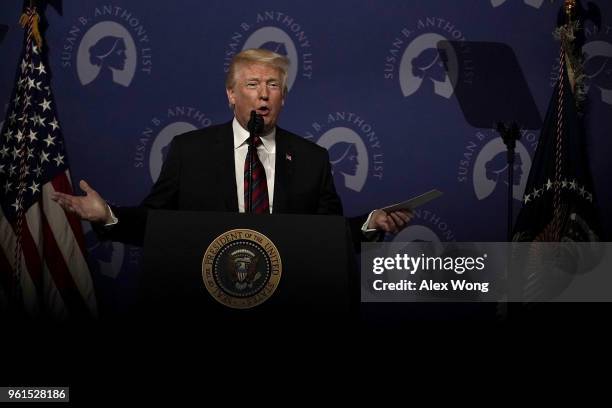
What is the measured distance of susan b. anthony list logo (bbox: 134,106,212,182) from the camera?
4059mm

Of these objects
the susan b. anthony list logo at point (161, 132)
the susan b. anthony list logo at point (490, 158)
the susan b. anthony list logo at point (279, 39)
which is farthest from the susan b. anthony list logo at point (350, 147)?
the susan b. anthony list logo at point (161, 132)

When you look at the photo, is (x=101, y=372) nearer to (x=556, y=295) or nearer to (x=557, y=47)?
(x=556, y=295)

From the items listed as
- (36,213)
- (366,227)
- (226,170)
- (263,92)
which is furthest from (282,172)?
(36,213)

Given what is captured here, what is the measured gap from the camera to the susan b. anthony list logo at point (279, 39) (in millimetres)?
4090

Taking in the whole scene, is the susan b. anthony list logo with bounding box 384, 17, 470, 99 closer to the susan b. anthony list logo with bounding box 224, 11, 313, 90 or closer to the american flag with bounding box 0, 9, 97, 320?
the susan b. anthony list logo with bounding box 224, 11, 313, 90

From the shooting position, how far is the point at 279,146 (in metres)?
2.93

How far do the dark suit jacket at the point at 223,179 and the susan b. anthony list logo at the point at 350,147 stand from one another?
1079 millimetres

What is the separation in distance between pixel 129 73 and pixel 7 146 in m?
0.82

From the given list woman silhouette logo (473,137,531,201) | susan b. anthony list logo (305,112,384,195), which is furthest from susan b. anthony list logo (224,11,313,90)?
woman silhouette logo (473,137,531,201)

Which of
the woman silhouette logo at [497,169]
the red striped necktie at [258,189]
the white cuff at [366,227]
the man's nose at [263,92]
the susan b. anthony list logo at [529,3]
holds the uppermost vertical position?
the susan b. anthony list logo at [529,3]

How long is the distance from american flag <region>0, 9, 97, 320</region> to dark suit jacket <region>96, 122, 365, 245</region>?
3.96 ft

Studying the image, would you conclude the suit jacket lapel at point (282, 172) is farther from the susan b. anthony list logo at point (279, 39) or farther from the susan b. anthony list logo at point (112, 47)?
the susan b. anthony list logo at point (112, 47)

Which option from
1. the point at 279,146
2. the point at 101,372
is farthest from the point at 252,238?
the point at 279,146

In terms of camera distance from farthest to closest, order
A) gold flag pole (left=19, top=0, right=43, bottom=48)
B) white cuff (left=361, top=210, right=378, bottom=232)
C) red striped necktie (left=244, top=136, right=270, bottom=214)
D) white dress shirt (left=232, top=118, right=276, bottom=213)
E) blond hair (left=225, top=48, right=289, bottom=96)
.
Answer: gold flag pole (left=19, top=0, right=43, bottom=48) → blond hair (left=225, top=48, right=289, bottom=96) → white dress shirt (left=232, top=118, right=276, bottom=213) → red striped necktie (left=244, top=136, right=270, bottom=214) → white cuff (left=361, top=210, right=378, bottom=232)
